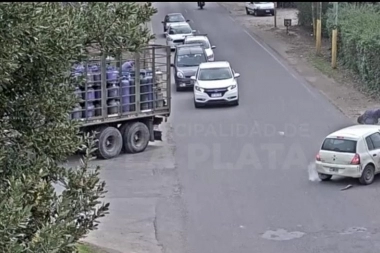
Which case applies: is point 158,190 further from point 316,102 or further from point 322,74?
point 322,74

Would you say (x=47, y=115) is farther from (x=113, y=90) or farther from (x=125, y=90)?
(x=125, y=90)

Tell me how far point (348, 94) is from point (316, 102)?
171cm

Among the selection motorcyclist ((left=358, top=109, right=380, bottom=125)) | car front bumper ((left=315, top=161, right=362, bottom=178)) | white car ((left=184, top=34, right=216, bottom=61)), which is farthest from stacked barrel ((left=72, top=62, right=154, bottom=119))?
white car ((left=184, top=34, right=216, bottom=61))

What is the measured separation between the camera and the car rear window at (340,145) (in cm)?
1933

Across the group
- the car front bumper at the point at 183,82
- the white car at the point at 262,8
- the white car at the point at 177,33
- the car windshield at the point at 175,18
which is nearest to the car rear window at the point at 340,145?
the car front bumper at the point at 183,82

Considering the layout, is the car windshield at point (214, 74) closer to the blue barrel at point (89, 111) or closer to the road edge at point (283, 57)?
the road edge at point (283, 57)

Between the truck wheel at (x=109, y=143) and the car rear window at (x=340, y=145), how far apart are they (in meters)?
6.33

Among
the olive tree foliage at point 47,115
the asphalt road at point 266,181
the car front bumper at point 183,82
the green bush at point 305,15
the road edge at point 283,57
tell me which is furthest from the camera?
the green bush at point 305,15

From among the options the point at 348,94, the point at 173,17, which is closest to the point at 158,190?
the point at 348,94

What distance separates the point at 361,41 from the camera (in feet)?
108

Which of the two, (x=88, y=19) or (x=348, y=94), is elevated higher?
(x=88, y=19)

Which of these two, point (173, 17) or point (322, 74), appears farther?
point (173, 17)

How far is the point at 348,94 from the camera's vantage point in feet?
104

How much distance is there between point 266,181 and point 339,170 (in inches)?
73.2
